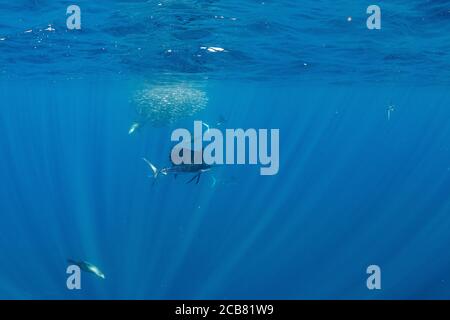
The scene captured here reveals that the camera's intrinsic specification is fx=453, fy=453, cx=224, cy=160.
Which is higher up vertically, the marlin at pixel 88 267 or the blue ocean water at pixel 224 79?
the blue ocean water at pixel 224 79

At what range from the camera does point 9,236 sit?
27.1 metres

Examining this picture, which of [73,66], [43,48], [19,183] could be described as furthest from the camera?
[19,183]

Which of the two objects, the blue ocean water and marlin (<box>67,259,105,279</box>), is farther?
the blue ocean water

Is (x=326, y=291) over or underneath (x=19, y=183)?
underneath

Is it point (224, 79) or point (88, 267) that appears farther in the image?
point (224, 79)

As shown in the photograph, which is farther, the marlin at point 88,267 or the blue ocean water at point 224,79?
the blue ocean water at point 224,79

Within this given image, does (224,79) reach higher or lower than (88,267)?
higher

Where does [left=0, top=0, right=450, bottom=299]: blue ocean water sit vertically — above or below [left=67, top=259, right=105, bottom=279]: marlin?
above
